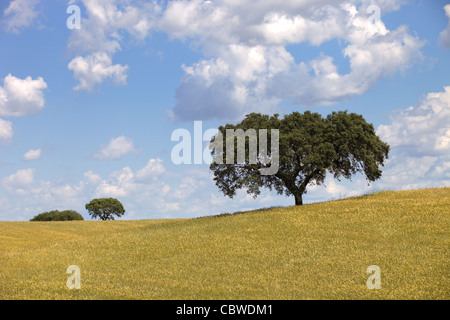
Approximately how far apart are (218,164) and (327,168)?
1170 cm

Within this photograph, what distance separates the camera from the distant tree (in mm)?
97438

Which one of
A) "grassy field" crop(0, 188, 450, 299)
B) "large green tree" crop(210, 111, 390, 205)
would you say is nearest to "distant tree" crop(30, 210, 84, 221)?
"grassy field" crop(0, 188, 450, 299)

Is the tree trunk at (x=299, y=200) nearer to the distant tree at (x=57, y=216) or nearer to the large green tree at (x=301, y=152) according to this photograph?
the large green tree at (x=301, y=152)

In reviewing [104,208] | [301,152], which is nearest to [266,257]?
[301,152]

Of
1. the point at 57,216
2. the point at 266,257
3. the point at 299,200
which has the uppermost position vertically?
the point at 57,216

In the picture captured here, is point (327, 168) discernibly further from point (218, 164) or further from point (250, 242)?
point (250, 242)

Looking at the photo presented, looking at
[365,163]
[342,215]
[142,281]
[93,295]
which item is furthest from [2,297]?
[365,163]

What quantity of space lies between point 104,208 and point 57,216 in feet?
31.2

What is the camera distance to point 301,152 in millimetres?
49781

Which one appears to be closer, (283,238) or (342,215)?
(283,238)

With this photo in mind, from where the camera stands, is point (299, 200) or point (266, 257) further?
point (299, 200)

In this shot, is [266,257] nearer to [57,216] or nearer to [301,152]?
[301,152]
